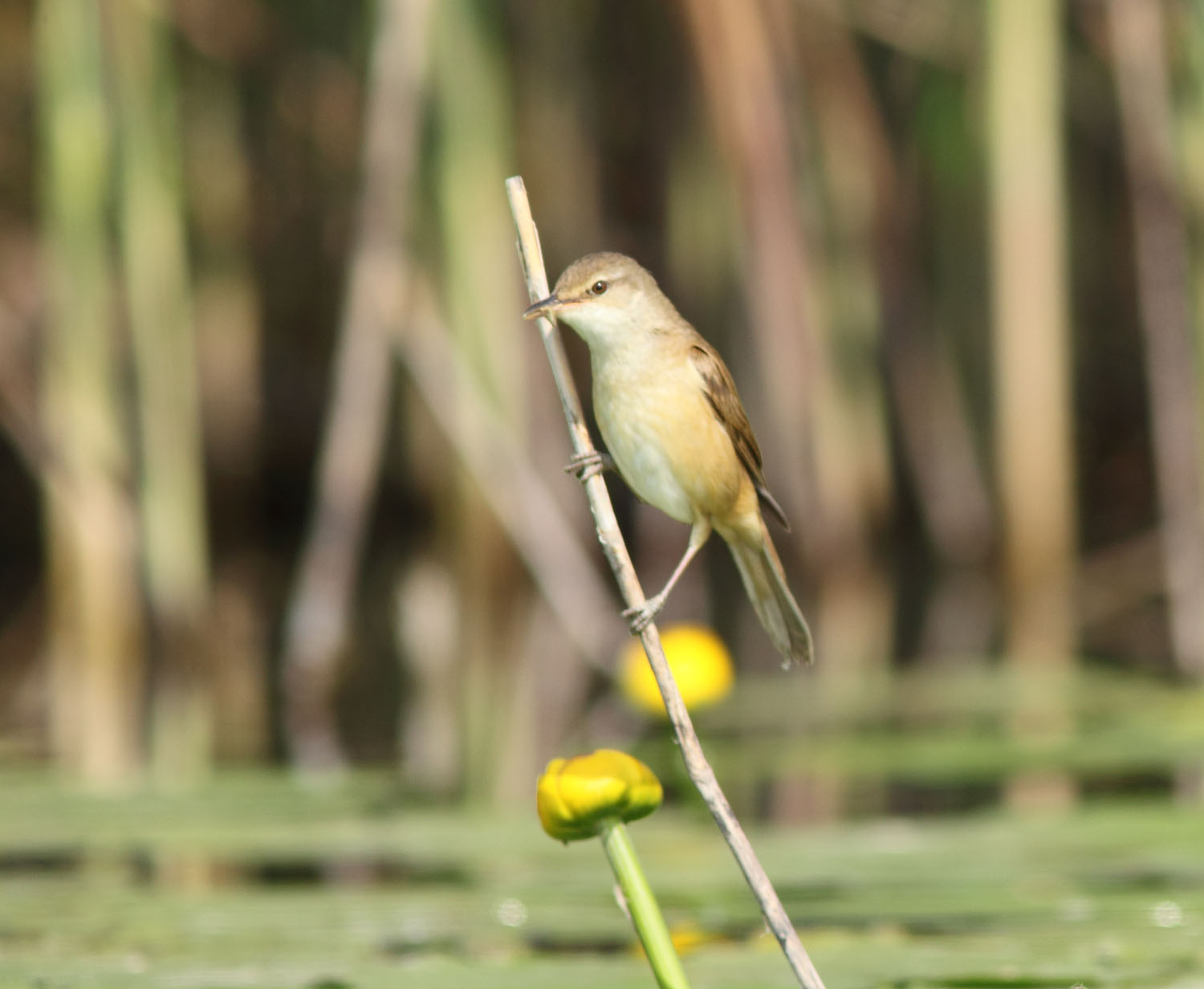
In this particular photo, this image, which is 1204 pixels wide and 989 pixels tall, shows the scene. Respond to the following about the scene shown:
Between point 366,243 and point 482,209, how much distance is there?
0.82m

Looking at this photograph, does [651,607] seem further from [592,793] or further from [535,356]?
[535,356]

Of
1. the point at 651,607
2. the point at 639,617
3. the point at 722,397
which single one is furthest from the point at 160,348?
the point at 639,617

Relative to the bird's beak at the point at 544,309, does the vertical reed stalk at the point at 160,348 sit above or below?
above

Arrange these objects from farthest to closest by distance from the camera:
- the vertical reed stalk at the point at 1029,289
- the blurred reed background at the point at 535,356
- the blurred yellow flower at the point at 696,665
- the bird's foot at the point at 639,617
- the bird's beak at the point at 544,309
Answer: the vertical reed stalk at the point at 1029,289
the blurred reed background at the point at 535,356
the blurred yellow flower at the point at 696,665
the bird's beak at the point at 544,309
the bird's foot at the point at 639,617

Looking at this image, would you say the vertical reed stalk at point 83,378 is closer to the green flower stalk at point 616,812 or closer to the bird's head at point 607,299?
the bird's head at point 607,299

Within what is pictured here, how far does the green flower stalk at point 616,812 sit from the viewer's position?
1.23 m

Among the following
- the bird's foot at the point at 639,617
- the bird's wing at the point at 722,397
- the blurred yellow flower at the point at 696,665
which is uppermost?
the blurred yellow flower at the point at 696,665

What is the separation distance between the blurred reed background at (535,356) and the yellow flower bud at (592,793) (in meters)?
2.41

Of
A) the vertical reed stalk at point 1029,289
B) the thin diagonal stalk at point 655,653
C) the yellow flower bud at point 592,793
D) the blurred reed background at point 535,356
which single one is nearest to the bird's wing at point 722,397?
the thin diagonal stalk at point 655,653

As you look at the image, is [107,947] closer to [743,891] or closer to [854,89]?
[743,891]

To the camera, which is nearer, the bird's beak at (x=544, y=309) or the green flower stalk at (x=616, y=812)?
the green flower stalk at (x=616, y=812)

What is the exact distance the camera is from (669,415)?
6.52 feet

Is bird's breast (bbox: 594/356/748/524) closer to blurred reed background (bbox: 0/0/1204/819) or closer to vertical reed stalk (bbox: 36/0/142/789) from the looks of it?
blurred reed background (bbox: 0/0/1204/819)

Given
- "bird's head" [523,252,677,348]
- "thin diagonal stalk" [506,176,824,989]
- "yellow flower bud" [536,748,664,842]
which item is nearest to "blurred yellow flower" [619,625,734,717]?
"bird's head" [523,252,677,348]
